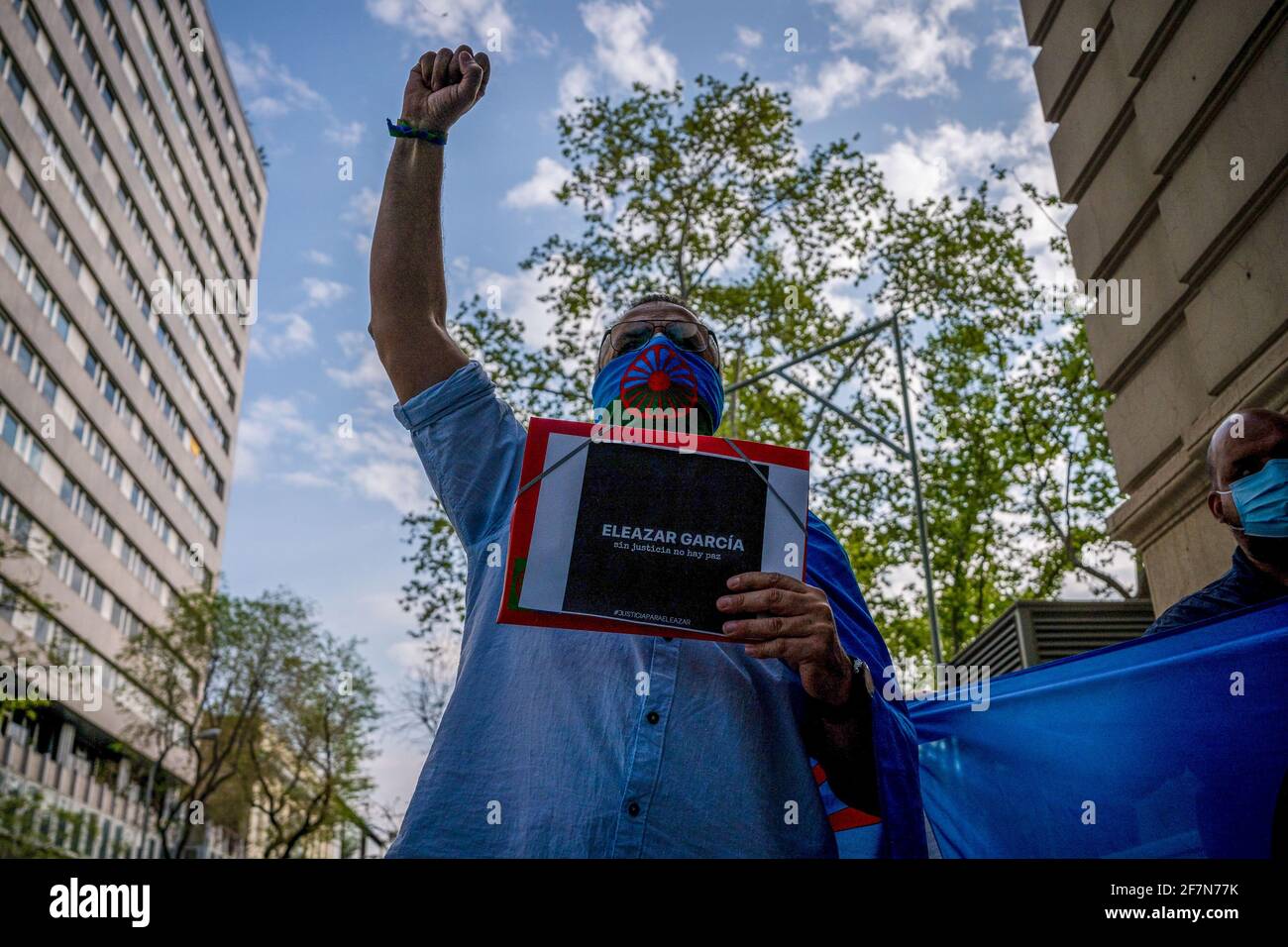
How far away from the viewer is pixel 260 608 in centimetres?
3559

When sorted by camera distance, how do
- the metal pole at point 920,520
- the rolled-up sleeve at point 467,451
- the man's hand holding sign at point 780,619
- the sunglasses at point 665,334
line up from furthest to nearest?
1. the metal pole at point 920,520
2. the sunglasses at point 665,334
3. the rolled-up sleeve at point 467,451
4. the man's hand holding sign at point 780,619

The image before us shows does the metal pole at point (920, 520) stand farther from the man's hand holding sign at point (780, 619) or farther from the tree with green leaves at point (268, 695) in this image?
the tree with green leaves at point (268, 695)

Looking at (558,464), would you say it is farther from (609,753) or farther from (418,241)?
(418,241)

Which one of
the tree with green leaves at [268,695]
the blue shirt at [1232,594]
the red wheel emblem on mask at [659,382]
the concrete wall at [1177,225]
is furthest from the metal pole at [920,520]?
the tree with green leaves at [268,695]

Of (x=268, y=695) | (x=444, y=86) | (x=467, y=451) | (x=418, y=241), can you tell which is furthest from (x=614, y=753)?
(x=268, y=695)

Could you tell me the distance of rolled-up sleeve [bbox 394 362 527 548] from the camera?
8.33 ft

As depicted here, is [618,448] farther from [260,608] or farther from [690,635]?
[260,608]

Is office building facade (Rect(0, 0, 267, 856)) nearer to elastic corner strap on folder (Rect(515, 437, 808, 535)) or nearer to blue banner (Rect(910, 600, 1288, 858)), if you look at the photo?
blue banner (Rect(910, 600, 1288, 858))

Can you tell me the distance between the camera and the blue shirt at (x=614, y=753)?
2.09m

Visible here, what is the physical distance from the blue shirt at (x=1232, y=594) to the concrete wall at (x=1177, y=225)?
Result: 66.1 inches

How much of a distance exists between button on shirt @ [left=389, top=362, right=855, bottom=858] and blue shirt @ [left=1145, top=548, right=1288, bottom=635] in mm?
1624

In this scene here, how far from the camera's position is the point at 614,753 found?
214cm

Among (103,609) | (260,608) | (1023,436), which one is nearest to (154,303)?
(103,609)

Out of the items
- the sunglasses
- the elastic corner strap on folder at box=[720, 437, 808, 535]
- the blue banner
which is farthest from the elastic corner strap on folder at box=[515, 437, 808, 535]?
the blue banner
